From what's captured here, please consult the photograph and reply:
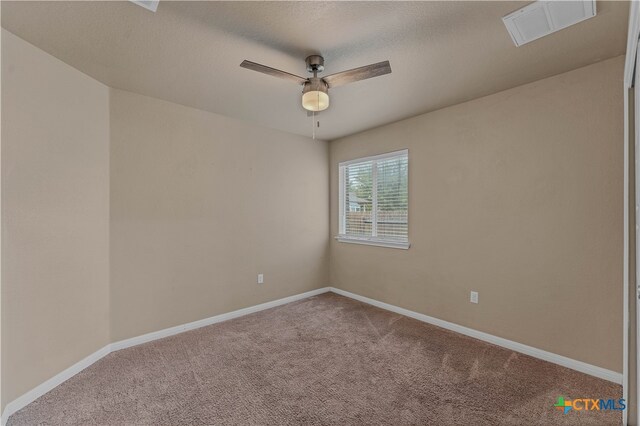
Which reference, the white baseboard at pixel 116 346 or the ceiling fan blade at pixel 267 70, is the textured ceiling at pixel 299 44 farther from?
the white baseboard at pixel 116 346

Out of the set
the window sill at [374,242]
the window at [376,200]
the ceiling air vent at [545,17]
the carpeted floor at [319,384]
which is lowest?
the carpeted floor at [319,384]

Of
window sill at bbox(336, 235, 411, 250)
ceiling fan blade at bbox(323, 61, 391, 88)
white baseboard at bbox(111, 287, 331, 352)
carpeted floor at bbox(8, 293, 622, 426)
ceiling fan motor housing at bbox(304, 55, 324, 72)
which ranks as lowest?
carpeted floor at bbox(8, 293, 622, 426)

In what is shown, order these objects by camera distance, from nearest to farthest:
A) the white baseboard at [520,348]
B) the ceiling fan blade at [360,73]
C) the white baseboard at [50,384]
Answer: the ceiling fan blade at [360,73] < the white baseboard at [50,384] < the white baseboard at [520,348]

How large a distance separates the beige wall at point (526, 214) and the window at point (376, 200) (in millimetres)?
168

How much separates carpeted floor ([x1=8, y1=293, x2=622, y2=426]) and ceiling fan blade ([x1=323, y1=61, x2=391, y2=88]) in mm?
2256

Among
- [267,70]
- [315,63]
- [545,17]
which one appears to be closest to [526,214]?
[545,17]

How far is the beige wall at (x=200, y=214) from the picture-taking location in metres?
2.82

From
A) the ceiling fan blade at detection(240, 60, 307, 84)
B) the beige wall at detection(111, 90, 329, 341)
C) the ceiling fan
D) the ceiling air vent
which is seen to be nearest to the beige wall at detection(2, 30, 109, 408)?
the beige wall at detection(111, 90, 329, 341)

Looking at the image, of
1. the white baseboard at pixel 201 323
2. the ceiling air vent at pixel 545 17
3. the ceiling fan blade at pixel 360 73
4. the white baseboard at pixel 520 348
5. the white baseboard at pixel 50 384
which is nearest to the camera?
the ceiling air vent at pixel 545 17

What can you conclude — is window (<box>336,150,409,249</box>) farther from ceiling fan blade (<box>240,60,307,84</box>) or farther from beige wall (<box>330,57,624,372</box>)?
ceiling fan blade (<box>240,60,307,84</box>)

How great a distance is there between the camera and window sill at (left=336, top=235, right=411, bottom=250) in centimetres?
364

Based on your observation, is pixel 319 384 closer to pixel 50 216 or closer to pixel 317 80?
pixel 317 80

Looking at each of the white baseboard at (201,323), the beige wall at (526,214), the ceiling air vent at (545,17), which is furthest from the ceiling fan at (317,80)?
the white baseboard at (201,323)

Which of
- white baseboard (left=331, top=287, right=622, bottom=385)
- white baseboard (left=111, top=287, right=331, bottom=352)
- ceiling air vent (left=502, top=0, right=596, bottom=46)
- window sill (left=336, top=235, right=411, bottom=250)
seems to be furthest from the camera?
window sill (left=336, top=235, right=411, bottom=250)
